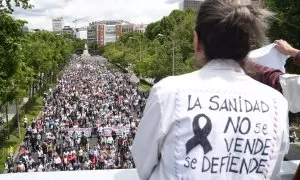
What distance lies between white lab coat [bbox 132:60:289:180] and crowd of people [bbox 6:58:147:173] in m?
16.3

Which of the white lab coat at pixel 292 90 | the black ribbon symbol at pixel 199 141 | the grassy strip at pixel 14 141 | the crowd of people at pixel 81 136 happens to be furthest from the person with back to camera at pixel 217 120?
the grassy strip at pixel 14 141

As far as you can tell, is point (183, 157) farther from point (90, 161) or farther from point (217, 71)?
point (90, 161)

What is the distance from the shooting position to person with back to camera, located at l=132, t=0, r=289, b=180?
171cm

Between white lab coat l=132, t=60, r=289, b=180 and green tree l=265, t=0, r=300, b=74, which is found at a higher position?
green tree l=265, t=0, r=300, b=74

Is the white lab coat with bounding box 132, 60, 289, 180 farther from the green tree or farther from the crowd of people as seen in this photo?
the green tree

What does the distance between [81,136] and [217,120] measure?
23.8m

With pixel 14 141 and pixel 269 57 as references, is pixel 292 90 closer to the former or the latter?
pixel 269 57

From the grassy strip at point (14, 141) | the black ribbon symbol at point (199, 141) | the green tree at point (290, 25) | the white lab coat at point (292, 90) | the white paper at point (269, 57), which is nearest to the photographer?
the black ribbon symbol at point (199, 141)

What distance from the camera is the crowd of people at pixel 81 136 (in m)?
19.3

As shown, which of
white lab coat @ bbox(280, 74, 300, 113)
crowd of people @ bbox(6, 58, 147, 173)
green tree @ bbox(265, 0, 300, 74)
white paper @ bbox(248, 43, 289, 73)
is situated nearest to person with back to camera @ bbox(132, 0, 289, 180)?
white lab coat @ bbox(280, 74, 300, 113)

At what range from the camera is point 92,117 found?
3139 centimetres

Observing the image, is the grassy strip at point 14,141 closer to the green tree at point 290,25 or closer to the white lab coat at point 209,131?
the green tree at point 290,25

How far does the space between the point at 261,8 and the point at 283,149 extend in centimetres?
57

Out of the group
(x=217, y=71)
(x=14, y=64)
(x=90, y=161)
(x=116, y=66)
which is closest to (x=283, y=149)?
(x=217, y=71)
